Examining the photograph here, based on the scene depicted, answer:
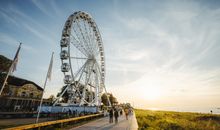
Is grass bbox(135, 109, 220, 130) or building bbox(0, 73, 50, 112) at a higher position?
building bbox(0, 73, 50, 112)

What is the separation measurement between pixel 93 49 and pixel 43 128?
25532 millimetres

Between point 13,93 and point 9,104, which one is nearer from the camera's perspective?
point 9,104

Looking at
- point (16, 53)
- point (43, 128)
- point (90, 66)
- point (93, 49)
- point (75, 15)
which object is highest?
point (75, 15)

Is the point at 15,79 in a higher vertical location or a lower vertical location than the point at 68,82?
higher

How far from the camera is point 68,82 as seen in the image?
33812 mm

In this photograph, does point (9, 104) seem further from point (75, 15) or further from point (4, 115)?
point (75, 15)

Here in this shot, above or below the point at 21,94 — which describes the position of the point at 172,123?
below

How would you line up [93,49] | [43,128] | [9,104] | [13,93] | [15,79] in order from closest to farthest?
[43,128], [93,49], [9,104], [13,93], [15,79]

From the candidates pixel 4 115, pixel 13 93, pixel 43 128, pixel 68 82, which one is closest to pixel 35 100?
pixel 13 93

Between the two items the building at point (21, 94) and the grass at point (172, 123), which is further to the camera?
the building at point (21, 94)

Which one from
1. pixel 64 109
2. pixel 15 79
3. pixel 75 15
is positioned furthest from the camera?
pixel 15 79

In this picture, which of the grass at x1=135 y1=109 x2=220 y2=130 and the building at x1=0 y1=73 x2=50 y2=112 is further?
the building at x1=0 y1=73 x2=50 y2=112

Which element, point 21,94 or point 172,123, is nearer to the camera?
point 172,123

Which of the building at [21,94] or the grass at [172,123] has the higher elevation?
the building at [21,94]
